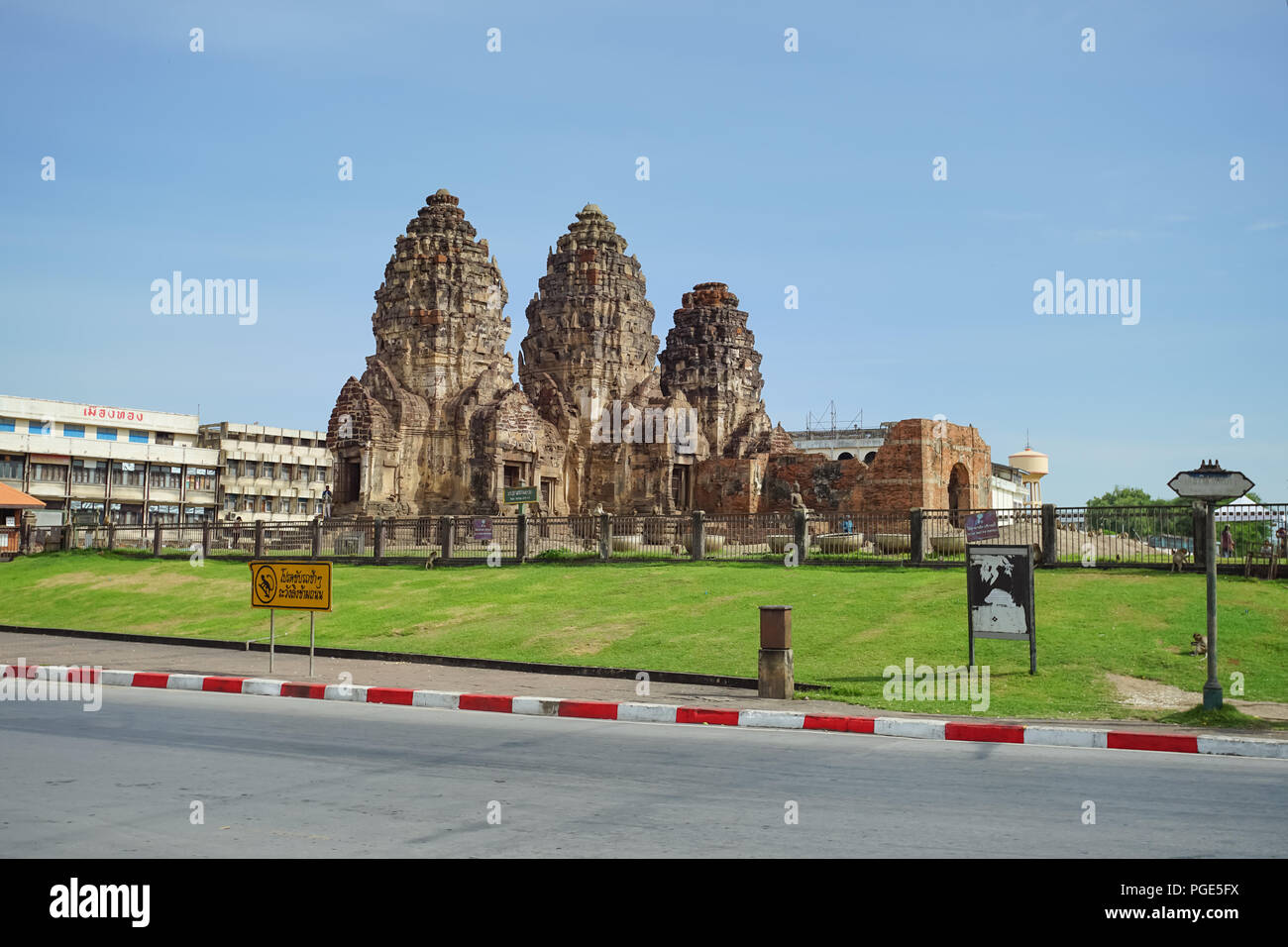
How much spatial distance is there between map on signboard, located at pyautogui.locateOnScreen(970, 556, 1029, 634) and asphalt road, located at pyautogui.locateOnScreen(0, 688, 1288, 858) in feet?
12.6

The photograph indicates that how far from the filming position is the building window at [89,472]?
65.9 metres

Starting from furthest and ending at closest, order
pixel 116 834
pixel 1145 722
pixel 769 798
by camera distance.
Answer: pixel 1145 722
pixel 769 798
pixel 116 834

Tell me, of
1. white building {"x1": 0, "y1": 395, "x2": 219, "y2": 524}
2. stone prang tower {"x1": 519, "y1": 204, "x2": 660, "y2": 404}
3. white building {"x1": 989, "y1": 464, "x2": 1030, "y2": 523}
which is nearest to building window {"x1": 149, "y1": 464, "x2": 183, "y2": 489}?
white building {"x1": 0, "y1": 395, "x2": 219, "y2": 524}

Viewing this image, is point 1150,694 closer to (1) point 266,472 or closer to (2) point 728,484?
(2) point 728,484

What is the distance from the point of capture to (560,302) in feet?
176

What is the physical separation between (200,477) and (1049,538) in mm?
64457

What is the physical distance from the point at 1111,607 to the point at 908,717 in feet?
22.9

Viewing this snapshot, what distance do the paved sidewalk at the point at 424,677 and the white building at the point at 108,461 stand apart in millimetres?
47987

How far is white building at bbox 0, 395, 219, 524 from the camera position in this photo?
210ft

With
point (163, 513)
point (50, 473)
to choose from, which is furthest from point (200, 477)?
point (50, 473)

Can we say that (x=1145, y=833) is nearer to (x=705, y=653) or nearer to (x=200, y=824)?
(x=200, y=824)

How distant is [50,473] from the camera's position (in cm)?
6469

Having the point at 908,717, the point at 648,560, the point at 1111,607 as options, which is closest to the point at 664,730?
the point at 908,717

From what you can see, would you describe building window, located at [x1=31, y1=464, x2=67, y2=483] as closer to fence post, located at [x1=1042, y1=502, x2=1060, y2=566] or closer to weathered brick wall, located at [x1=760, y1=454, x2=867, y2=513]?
weathered brick wall, located at [x1=760, y1=454, x2=867, y2=513]
